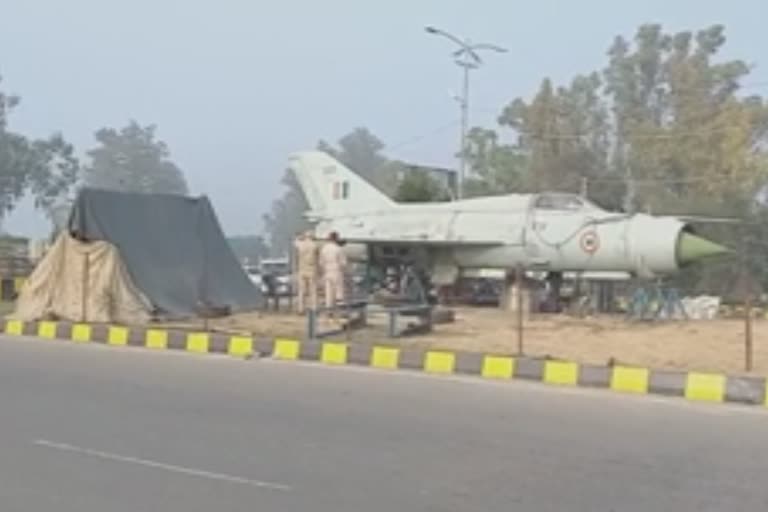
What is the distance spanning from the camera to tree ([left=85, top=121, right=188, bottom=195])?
136m

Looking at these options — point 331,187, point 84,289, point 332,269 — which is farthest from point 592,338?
point 331,187

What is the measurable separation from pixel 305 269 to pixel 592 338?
21.2ft

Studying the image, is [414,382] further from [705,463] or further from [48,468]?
[48,468]

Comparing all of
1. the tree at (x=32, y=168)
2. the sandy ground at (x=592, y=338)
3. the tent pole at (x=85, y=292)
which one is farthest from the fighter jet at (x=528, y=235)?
the tree at (x=32, y=168)

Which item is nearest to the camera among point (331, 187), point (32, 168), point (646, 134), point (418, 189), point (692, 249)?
point (692, 249)

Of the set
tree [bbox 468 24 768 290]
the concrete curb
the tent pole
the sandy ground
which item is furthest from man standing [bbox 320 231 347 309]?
tree [bbox 468 24 768 290]

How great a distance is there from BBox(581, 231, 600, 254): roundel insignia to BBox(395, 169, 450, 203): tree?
473 inches

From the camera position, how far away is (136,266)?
2198 cm

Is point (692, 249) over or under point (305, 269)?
over

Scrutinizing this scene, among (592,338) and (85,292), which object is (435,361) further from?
(85,292)

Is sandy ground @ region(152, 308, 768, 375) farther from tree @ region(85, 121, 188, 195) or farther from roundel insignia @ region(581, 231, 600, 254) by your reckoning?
tree @ region(85, 121, 188, 195)

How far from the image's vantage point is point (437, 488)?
24.4 feet

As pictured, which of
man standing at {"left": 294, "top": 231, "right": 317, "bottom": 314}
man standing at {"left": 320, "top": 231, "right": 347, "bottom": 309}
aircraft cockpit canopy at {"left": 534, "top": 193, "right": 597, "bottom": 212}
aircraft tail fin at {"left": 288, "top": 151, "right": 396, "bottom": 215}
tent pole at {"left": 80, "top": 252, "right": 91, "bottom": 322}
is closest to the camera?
man standing at {"left": 320, "top": 231, "right": 347, "bottom": 309}

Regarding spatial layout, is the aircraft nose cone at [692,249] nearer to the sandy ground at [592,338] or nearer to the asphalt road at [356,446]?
the sandy ground at [592,338]
